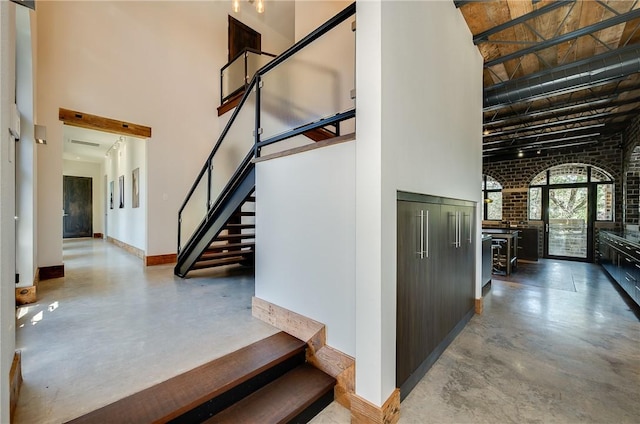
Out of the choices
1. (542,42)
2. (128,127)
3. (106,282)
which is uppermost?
(542,42)

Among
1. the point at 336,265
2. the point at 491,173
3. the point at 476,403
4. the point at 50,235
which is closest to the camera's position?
the point at 476,403

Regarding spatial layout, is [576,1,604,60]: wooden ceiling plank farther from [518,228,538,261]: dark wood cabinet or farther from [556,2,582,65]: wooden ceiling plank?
[518,228,538,261]: dark wood cabinet

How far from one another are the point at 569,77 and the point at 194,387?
17.4 ft

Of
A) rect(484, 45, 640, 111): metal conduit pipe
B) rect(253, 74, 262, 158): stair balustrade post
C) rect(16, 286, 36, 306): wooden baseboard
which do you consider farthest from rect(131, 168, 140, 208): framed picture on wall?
rect(484, 45, 640, 111): metal conduit pipe

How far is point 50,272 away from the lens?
4402 millimetres

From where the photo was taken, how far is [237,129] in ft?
11.5

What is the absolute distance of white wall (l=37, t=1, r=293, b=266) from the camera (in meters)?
4.52

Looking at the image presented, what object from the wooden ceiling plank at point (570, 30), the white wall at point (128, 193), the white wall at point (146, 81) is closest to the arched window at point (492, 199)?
the wooden ceiling plank at point (570, 30)

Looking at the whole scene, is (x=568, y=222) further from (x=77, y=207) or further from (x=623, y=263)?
(x=77, y=207)

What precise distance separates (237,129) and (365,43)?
2.22 metres

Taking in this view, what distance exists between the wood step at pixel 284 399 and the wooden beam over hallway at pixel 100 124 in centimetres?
555

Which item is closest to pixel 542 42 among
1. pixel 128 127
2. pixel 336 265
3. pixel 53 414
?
pixel 336 265

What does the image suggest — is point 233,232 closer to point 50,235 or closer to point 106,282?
point 106,282

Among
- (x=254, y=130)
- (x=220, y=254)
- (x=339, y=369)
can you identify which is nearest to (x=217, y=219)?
(x=220, y=254)
